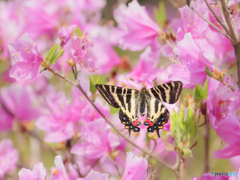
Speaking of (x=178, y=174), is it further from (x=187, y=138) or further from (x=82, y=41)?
(x=82, y=41)

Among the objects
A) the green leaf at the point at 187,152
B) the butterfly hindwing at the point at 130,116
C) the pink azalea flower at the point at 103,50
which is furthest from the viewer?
the pink azalea flower at the point at 103,50

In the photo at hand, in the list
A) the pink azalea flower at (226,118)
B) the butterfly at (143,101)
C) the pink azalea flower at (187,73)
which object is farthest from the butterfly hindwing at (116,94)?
the pink azalea flower at (226,118)

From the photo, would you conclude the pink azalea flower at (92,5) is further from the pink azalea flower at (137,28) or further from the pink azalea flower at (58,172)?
the pink azalea flower at (58,172)

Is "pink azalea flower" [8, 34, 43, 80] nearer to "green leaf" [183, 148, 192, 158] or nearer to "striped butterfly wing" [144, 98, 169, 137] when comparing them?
"striped butterfly wing" [144, 98, 169, 137]

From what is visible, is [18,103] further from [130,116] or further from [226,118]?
[226,118]

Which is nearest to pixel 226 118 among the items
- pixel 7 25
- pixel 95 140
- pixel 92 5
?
pixel 95 140

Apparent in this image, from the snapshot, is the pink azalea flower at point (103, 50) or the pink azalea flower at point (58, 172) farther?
the pink azalea flower at point (103, 50)

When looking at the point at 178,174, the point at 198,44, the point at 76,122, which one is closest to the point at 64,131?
the point at 76,122

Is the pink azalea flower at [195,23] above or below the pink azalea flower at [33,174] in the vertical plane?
above

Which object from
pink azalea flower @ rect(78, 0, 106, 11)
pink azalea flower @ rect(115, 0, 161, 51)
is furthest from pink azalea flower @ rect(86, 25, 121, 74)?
pink azalea flower @ rect(115, 0, 161, 51)
